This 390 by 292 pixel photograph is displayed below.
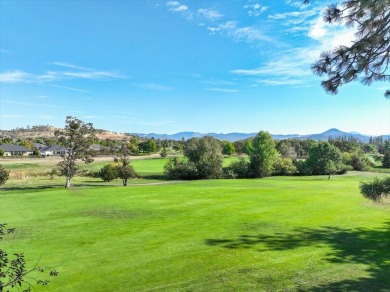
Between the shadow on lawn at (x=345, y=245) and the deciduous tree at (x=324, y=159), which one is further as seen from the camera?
the deciduous tree at (x=324, y=159)

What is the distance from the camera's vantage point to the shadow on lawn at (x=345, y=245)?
9.52 m

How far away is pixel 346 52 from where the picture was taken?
8.30 metres

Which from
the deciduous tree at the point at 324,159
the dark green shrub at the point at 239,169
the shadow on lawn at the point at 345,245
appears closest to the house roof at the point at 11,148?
the dark green shrub at the point at 239,169

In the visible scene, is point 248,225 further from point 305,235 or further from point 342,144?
point 342,144

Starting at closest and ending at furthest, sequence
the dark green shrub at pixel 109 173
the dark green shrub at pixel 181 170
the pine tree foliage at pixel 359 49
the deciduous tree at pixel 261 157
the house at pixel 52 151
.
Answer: the pine tree foliage at pixel 359 49, the dark green shrub at pixel 109 173, the dark green shrub at pixel 181 170, the deciduous tree at pixel 261 157, the house at pixel 52 151

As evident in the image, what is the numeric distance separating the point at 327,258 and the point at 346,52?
26.1 ft

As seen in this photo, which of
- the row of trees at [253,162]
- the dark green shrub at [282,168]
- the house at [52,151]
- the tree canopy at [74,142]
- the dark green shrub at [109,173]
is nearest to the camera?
the tree canopy at [74,142]

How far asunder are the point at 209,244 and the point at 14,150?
109047 mm

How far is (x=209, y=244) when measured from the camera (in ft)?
45.6

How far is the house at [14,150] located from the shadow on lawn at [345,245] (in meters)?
106

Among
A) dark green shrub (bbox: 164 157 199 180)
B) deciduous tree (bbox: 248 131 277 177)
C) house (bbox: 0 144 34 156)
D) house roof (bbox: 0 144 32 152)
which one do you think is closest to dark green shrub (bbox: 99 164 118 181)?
dark green shrub (bbox: 164 157 199 180)

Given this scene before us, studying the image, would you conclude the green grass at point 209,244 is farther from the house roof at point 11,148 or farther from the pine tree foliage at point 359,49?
the house roof at point 11,148

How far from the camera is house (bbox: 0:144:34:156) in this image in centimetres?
10012

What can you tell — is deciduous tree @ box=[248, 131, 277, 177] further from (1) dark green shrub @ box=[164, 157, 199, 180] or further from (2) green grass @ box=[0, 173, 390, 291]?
(2) green grass @ box=[0, 173, 390, 291]
